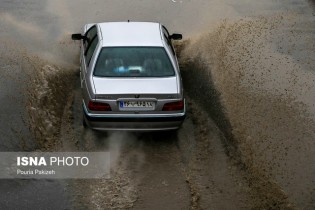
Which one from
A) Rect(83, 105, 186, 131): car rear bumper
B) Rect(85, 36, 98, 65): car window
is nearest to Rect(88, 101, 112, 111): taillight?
Rect(83, 105, 186, 131): car rear bumper

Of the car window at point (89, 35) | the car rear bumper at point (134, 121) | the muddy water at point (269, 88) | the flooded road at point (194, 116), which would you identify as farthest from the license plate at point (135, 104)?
the car window at point (89, 35)

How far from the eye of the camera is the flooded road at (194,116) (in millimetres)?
7359

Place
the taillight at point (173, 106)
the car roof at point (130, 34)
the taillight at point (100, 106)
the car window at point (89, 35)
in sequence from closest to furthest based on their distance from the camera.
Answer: the taillight at point (100, 106) → the taillight at point (173, 106) → the car roof at point (130, 34) → the car window at point (89, 35)

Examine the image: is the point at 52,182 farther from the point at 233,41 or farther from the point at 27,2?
the point at 27,2

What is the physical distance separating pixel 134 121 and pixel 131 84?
1.91ft

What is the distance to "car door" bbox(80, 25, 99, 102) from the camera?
8.22 metres

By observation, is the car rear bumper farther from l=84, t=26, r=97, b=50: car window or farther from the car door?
l=84, t=26, r=97, b=50: car window

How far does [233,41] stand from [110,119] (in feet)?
20.1

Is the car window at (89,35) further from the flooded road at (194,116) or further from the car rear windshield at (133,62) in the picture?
the car rear windshield at (133,62)

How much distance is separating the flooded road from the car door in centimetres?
77

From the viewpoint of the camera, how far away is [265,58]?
1216cm

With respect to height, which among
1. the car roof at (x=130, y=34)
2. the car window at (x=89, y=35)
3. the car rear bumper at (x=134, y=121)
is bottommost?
the car rear bumper at (x=134, y=121)

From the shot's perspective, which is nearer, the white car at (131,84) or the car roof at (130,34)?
the white car at (131,84)

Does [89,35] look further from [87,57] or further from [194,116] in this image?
[194,116]
